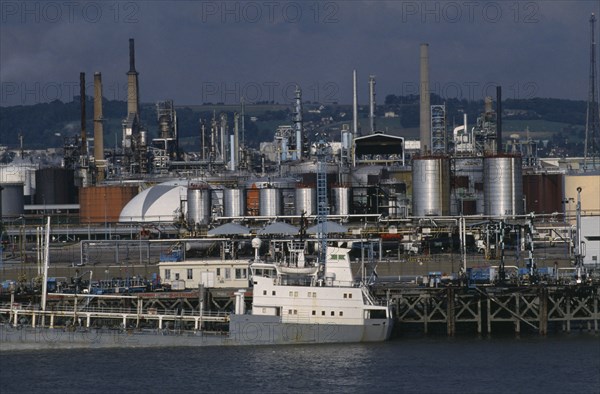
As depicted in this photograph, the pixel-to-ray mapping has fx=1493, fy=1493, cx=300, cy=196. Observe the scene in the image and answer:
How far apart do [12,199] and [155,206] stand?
2493cm

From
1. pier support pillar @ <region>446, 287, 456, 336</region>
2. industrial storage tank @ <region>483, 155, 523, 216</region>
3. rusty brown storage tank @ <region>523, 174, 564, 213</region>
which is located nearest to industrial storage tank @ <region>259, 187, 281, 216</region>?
industrial storage tank @ <region>483, 155, 523, 216</region>

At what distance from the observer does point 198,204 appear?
350ft

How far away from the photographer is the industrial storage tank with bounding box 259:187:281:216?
10594 cm

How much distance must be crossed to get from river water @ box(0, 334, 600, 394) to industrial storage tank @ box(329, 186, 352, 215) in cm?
4268

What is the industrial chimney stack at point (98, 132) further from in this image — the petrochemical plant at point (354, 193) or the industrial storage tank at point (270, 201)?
the industrial storage tank at point (270, 201)

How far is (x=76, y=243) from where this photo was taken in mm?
102875

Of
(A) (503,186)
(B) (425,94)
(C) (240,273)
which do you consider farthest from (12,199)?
(C) (240,273)

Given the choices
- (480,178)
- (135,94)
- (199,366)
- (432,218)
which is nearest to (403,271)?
(432,218)

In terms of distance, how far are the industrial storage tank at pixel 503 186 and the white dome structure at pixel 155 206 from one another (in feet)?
80.3

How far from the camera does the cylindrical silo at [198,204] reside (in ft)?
348

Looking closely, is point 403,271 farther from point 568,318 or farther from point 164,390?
point 164,390

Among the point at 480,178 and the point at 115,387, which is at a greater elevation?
the point at 480,178

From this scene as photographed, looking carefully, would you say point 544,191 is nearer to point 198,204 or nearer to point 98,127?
point 198,204

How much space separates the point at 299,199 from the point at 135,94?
2542 inches
